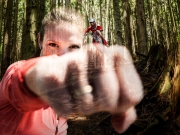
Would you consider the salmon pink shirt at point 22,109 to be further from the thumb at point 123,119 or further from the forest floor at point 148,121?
the forest floor at point 148,121

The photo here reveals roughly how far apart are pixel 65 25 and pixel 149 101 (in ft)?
8.36

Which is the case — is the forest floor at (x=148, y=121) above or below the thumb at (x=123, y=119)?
below

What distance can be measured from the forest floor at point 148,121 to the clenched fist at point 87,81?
4.90 feet

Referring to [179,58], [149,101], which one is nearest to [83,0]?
[179,58]

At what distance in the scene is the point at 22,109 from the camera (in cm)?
40

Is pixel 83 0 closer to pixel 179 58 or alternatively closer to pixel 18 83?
pixel 18 83

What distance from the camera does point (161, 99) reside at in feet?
8.53

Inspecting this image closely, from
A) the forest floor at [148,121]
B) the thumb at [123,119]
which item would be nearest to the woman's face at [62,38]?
the thumb at [123,119]

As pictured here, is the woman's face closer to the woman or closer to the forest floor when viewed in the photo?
the woman

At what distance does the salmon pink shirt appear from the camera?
13.0 inches

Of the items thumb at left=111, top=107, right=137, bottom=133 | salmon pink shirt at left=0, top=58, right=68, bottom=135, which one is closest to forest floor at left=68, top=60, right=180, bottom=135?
salmon pink shirt at left=0, top=58, right=68, bottom=135

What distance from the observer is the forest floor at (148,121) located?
7.38 feet

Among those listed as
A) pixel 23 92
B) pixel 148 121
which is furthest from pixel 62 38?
pixel 148 121

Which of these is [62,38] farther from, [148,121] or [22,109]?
[148,121]
